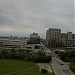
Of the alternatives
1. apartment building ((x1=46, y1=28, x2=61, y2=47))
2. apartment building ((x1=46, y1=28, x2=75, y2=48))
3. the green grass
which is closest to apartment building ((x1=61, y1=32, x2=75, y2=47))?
apartment building ((x1=46, y1=28, x2=75, y2=48))

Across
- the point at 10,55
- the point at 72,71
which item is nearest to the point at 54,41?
the point at 10,55

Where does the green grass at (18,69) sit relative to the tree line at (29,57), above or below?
below

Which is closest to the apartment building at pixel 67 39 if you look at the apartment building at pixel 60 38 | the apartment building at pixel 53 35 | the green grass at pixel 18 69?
the apartment building at pixel 60 38

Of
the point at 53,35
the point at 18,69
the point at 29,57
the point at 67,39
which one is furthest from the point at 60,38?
the point at 18,69

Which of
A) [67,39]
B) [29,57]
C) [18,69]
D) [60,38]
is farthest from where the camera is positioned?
[67,39]

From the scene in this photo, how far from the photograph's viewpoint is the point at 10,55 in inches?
929

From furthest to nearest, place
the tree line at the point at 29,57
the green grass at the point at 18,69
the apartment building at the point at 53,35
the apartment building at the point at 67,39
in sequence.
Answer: the apartment building at the point at 67,39 → the apartment building at the point at 53,35 → the tree line at the point at 29,57 → the green grass at the point at 18,69

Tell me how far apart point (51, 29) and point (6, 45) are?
12.1 m

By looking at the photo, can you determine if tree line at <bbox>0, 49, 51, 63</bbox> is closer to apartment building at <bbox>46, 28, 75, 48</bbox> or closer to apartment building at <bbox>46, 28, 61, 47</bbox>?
apartment building at <bbox>46, 28, 75, 48</bbox>

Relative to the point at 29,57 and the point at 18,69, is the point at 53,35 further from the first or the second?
the point at 18,69

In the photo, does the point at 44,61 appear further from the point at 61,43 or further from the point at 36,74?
the point at 61,43

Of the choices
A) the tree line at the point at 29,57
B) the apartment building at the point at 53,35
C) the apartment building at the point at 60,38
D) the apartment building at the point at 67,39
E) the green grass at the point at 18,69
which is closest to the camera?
the green grass at the point at 18,69

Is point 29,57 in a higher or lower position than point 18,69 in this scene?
higher

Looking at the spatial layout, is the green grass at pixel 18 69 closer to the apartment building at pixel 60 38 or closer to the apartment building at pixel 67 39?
the apartment building at pixel 60 38
